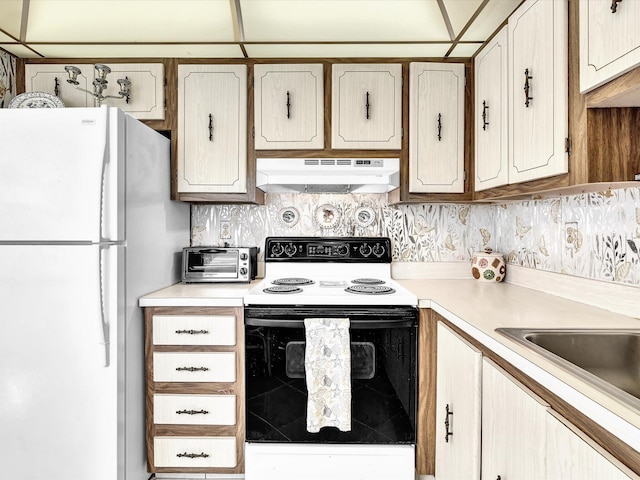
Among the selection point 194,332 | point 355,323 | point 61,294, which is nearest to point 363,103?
point 355,323

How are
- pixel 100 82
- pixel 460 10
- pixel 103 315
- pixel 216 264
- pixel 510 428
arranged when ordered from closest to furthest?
pixel 510 428, pixel 103 315, pixel 460 10, pixel 100 82, pixel 216 264

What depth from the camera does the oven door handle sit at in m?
1.80

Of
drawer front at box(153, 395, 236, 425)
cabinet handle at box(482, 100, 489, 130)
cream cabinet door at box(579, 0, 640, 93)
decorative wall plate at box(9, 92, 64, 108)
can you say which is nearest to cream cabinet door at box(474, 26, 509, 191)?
cabinet handle at box(482, 100, 489, 130)

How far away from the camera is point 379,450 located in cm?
183

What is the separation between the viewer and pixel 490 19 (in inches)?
71.7

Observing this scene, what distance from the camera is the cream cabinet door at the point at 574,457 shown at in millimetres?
684

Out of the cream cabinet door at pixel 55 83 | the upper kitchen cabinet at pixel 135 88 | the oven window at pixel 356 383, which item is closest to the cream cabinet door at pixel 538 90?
the oven window at pixel 356 383

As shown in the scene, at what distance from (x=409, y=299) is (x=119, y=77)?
1.97m

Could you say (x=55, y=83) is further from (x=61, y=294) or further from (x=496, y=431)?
(x=496, y=431)

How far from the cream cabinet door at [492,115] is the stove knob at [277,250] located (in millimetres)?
1186

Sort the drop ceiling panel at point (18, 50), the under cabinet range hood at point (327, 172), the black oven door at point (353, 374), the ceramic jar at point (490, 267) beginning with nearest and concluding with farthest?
the black oven door at point (353, 374) < the drop ceiling panel at point (18, 50) < the under cabinet range hood at point (327, 172) < the ceramic jar at point (490, 267)

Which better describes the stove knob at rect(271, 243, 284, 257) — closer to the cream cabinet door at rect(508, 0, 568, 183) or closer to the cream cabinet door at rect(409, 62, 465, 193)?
the cream cabinet door at rect(409, 62, 465, 193)

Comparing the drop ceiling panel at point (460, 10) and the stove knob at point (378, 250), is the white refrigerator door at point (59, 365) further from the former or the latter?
the drop ceiling panel at point (460, 10)

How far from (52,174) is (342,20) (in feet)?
4.84
